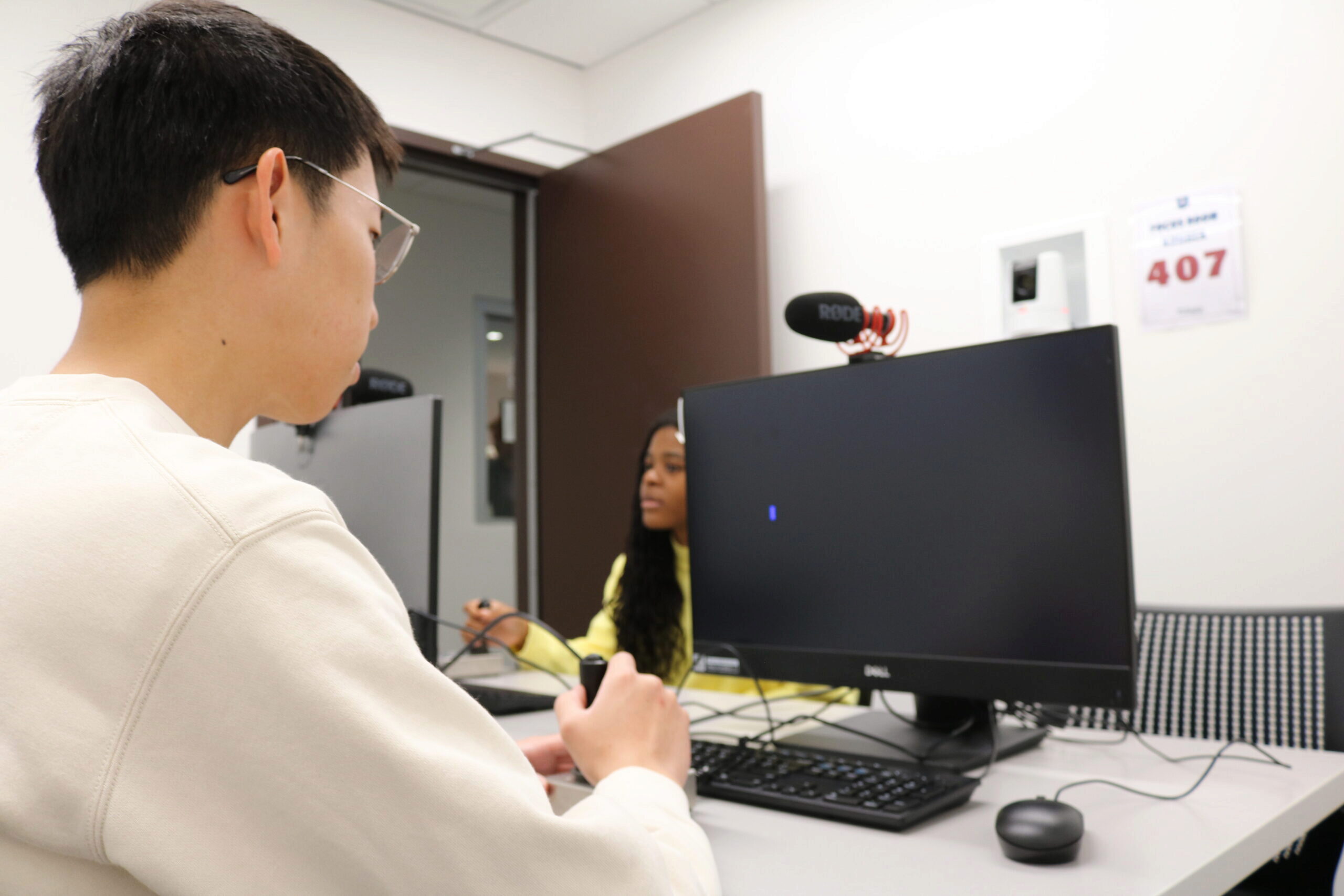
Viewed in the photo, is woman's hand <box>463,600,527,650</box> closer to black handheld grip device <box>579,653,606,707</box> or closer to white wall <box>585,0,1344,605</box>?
black handheld grip device <box>579,653,606,707</box>

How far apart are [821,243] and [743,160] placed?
34 cm

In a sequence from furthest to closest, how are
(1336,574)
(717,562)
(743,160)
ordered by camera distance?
(743,160) → (1336,574) → (717,562)

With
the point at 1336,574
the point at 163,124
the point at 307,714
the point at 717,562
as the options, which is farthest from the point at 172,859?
the point at 1336,574

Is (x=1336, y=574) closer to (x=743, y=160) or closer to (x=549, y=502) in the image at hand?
(x=743, y=160)

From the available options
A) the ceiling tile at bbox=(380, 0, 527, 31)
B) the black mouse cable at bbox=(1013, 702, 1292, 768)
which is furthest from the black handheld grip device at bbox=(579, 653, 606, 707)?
the ceiling tile at bbox=(380, 0, 527, 31)

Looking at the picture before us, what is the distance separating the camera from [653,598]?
91.0 inches

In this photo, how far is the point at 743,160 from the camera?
2.96 meters

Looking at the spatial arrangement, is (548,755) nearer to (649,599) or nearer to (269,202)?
(269,202)

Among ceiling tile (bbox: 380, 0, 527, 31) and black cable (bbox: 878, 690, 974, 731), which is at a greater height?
ceiling tile (bbox: 380, 0, 527, 31)

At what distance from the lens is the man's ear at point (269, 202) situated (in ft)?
2.16

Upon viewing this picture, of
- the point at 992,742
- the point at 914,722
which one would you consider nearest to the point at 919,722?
the point at 914,722

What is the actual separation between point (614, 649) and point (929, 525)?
4.16 feet

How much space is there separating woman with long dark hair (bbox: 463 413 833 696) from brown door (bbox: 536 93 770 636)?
57 centimetres

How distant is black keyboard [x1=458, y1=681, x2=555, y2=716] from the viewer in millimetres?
1438
